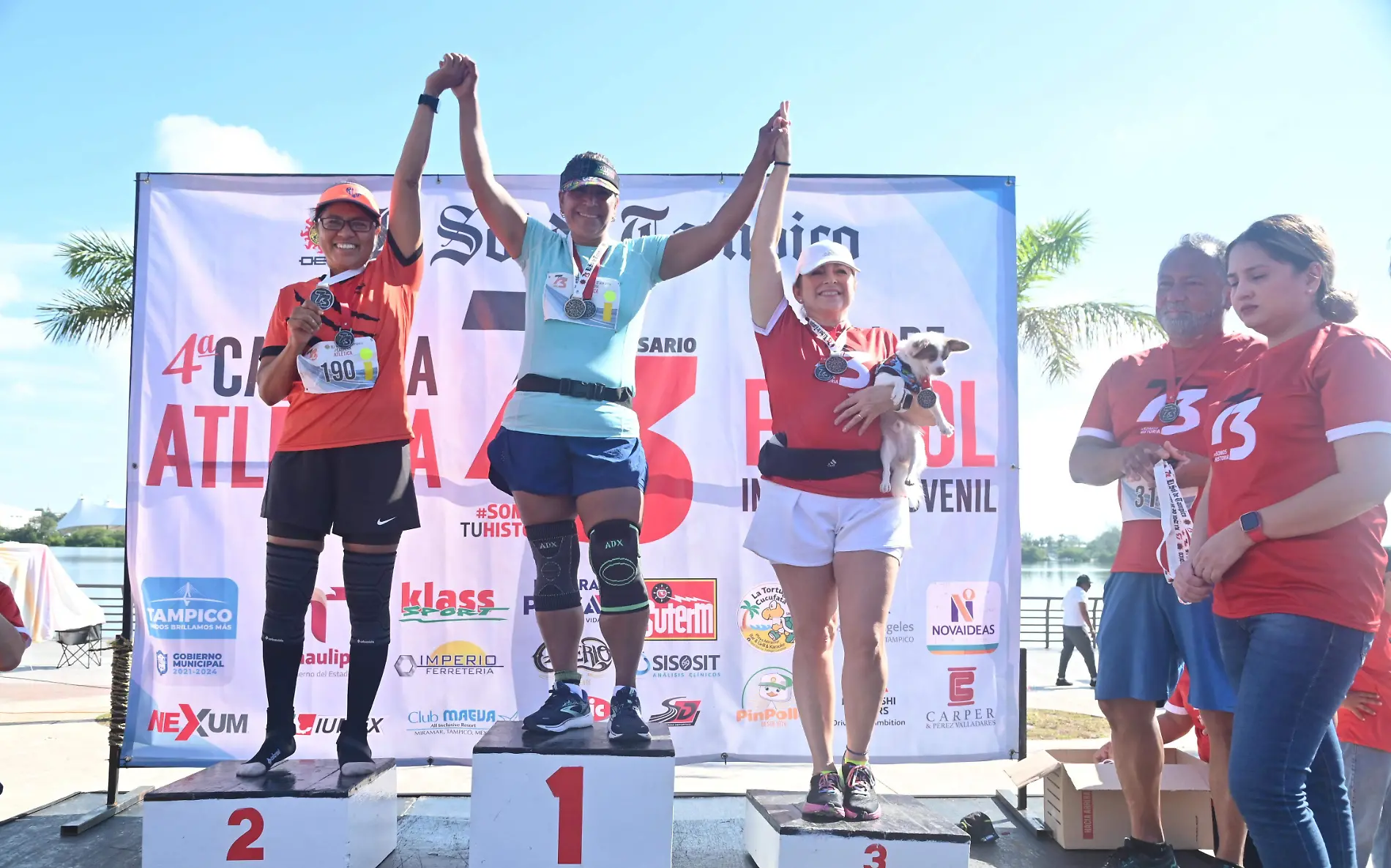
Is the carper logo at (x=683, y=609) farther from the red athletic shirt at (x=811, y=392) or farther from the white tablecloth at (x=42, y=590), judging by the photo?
the white tablecloth at (x=42, y=590)

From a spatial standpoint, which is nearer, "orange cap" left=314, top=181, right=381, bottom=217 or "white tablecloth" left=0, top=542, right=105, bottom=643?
"orange cap" left=314, top=181, right=381, bottom=217

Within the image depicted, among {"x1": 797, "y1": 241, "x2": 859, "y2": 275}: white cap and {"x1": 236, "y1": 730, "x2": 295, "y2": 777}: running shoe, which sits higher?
{"x1": 797, "y1": 241, "x2": 859, "y2": 275}: white cap

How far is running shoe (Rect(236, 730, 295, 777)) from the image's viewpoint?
2.65 metres

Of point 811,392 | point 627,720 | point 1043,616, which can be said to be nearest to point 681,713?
point 627,720

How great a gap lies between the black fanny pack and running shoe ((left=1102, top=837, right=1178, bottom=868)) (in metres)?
1.52

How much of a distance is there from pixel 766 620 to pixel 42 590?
26.9 feet

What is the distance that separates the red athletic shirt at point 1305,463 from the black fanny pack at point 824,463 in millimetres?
931

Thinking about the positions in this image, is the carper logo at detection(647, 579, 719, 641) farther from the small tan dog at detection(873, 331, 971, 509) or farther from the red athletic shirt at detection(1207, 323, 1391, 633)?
the red athletic shirt at detection(1207, 323, 1391, 633)

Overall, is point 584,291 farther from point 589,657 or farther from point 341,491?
point 589,657

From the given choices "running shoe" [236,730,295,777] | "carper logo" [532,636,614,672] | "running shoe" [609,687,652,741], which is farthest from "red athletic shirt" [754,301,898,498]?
"running shoe" [236,730,295,777]

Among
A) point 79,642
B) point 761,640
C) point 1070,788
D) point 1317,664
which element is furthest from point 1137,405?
point 79,642

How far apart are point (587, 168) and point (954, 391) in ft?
7.21

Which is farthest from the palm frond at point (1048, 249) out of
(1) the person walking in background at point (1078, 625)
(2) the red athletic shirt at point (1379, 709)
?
(2) the red athletic shirt at point (1379, 709)

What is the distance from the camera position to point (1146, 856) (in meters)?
2.80
